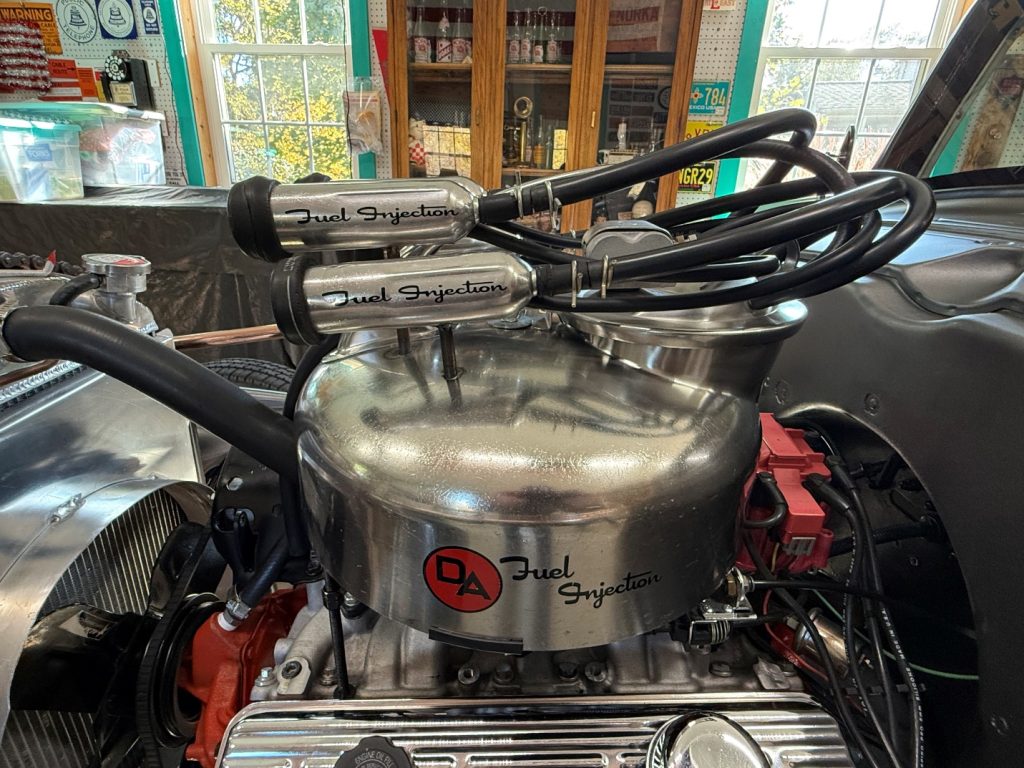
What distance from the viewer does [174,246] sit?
7.52 feet

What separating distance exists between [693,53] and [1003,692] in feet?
9.03

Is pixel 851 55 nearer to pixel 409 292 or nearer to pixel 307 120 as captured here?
pixel 307 120

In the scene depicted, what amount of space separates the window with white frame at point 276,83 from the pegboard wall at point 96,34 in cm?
24

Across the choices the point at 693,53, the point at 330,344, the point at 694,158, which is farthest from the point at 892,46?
the point at 330,344

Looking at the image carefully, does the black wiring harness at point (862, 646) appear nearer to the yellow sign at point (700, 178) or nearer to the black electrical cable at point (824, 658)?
the black electrical cable at point (824, 658)

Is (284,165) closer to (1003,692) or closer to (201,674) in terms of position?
(201,674)

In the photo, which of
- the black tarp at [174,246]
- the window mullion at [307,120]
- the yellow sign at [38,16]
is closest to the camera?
the black tarp at [174,246]

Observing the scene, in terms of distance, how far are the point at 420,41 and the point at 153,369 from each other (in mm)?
2730

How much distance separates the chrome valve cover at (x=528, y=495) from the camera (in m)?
0.40

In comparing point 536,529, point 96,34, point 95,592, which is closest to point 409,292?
point 536,529

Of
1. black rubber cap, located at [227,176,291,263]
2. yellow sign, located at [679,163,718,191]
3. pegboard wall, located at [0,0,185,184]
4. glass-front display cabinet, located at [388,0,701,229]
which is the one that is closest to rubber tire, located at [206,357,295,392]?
black rubber cap, located at [227,176,291,263]

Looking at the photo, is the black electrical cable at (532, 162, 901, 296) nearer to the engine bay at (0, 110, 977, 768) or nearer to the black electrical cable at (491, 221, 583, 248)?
the engine bay at (0, 110, 977, 768)

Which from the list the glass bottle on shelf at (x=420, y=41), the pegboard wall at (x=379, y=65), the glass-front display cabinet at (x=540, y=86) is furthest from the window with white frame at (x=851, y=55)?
the pegboard wall at (x=379, y=65)

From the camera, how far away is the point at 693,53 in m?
2.53
